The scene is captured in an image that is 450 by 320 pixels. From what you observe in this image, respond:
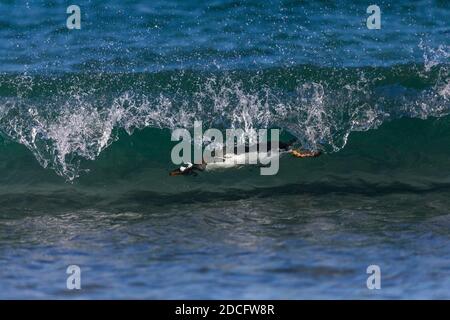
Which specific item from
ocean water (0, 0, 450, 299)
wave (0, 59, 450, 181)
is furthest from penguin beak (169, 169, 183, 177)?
wave (0, 59, 450, 181)

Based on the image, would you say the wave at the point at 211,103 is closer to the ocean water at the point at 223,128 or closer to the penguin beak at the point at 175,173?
the ocean water at the point at 223,128

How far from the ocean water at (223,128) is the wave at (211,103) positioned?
0.10 feet

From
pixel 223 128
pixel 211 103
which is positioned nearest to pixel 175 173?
pixel 223 128

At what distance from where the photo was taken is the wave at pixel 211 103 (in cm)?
1357

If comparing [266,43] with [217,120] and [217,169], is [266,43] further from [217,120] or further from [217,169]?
[217,169]

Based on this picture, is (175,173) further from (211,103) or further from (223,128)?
(211,103)

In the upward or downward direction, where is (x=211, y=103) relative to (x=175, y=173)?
upward

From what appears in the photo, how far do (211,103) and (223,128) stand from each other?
624mm

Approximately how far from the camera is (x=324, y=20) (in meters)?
16.6

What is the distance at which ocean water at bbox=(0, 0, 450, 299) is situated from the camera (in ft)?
31.1

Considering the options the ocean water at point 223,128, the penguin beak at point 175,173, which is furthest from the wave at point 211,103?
the penguin beak at point 175,173

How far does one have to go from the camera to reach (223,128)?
13.6 metres

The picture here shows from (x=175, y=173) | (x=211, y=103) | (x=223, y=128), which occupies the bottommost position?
(x=175, y=173)
